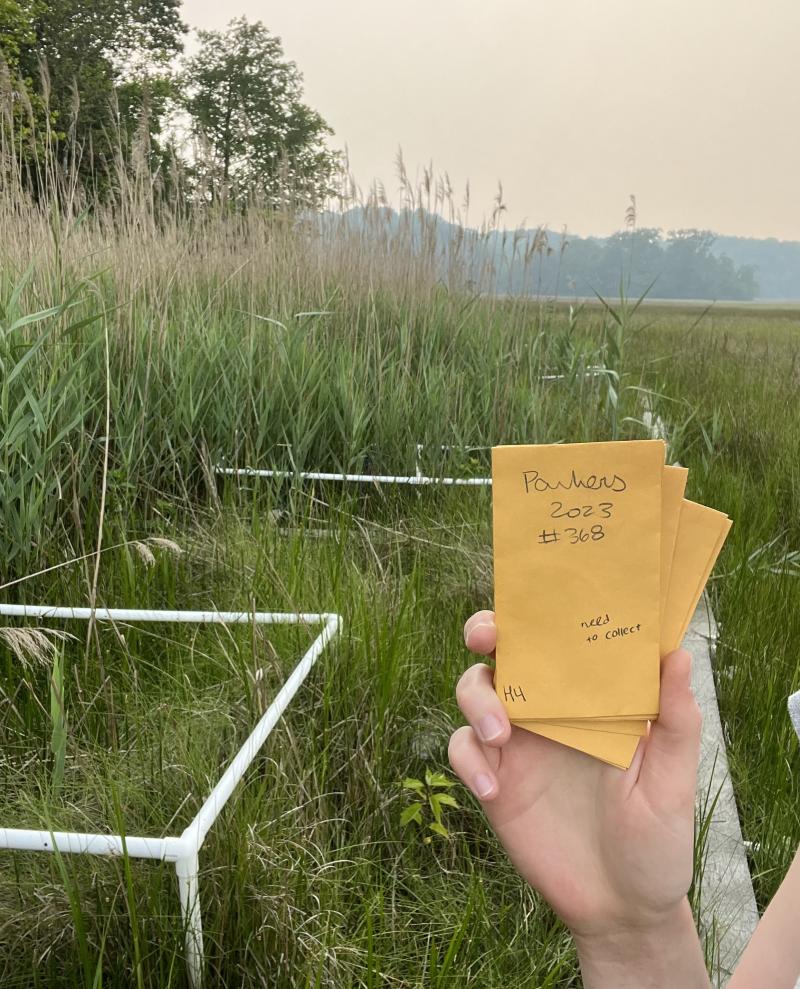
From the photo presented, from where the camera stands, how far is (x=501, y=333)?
4.40 metres

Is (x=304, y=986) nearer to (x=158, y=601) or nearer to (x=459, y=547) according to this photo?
(x=158, y=601)

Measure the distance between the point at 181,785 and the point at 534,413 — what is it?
230 centimetres

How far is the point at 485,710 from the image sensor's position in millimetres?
580

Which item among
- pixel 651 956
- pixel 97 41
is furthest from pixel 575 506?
pixel 97 41

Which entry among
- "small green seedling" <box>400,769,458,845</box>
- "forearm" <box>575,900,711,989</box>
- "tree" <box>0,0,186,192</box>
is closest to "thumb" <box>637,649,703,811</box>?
"forearm" <box>575,900,711,989</box>

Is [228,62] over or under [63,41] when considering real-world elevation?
over

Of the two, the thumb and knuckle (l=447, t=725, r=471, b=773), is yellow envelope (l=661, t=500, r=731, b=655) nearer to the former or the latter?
the thumb

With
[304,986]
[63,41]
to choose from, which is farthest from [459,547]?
[63,41]

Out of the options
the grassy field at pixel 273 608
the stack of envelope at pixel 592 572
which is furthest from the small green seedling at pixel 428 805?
the stack of envelope at pixel 592 572

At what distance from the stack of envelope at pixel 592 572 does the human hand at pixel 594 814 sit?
0.21 ft

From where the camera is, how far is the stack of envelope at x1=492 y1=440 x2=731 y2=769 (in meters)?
0.50

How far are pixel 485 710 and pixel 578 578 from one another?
0.40 ft

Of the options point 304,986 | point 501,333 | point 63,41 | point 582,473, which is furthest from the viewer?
point 63,41

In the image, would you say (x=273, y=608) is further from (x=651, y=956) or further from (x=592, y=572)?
(x=592, y=572)
